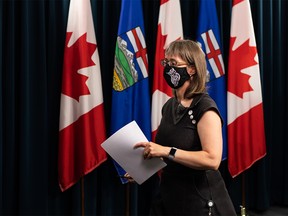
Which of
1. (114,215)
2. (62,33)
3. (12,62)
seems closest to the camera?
(12,62)

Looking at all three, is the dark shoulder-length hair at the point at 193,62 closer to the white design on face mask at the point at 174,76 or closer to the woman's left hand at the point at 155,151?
the white design on face mask at the point at 174,76

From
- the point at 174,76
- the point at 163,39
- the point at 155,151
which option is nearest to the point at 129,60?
the point at 163,39

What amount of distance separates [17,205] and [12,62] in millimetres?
1276

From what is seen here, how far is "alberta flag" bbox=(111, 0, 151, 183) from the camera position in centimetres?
324

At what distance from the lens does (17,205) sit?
325 cm

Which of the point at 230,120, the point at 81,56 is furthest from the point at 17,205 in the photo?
the point at 230,120

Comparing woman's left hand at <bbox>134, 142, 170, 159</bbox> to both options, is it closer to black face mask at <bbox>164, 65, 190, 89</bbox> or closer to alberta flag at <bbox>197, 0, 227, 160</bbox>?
black face mask at <bbox>164, 65, 190, 89</bbox>

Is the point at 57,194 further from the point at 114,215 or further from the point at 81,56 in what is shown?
the point at 81,56

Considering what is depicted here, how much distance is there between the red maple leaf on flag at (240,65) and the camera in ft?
11.4

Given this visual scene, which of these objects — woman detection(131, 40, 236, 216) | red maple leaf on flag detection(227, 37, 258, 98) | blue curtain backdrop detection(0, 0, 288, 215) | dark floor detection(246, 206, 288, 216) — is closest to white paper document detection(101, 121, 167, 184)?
woman detection(131, 40, 236, 216)

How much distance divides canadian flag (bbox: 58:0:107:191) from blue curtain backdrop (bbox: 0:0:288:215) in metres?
0.17

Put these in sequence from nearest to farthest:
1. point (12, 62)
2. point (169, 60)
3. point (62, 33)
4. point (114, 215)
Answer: point (169, 60) < point (12, 62) < point (62, 33) < point (114, 215)

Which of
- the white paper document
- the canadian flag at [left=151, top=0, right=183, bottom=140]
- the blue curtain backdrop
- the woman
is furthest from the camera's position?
the canadian flag at [left=151, top=0, right=183, bottom=140]

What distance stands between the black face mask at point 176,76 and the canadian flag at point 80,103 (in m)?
A: 1.69
